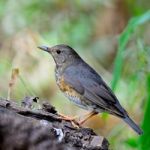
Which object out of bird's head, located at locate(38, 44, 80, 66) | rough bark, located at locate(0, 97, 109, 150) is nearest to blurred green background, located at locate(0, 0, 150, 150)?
bird's head, located at locate(38, 44, 80, 66)

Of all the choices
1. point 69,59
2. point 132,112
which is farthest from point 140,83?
point 132,112

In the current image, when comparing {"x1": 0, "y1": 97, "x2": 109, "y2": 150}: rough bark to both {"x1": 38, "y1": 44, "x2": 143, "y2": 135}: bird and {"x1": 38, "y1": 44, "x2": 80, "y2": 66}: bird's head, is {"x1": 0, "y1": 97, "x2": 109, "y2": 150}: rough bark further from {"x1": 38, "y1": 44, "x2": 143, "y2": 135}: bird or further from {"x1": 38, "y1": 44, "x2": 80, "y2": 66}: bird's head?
{"x1": 38, "y1": 44, "x2": 80, "y2": 66}: bird's head

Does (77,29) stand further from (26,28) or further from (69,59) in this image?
(69,59)

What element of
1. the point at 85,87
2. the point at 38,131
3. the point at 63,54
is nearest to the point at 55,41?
the point at 63,54

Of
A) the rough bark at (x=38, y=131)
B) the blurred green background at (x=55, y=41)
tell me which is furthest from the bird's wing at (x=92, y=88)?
the blurred green background at (x=55, y=41)

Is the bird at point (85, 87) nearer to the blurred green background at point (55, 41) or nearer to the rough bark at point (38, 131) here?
the rough bark at point (38, 131)

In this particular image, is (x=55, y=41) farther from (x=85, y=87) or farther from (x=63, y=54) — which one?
(x=85, y=87)

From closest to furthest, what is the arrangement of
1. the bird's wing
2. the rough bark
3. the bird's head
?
the rough bark → the bird's wing → the bird's head
